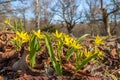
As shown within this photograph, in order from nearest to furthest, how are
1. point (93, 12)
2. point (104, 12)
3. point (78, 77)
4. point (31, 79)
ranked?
point (31, 79) → point (78, 77) → point (104, 12) → point (93, 12)

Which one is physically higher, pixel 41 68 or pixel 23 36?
pixel 23 36

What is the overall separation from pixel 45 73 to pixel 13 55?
404mm

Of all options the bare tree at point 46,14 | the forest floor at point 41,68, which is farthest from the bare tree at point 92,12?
the forest floor at point 41,68

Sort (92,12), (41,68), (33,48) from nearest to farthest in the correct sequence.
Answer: (33,48) < (41,68) < (92,12)

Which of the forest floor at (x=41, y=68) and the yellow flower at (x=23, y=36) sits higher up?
the yellow flower at (x=23, y=36)

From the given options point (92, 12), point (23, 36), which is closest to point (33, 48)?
point (23, 36)

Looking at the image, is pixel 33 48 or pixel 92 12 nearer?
pixel 33 48

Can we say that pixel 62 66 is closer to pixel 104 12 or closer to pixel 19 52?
pixel 19 52

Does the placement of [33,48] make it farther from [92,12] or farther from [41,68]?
[92,12]

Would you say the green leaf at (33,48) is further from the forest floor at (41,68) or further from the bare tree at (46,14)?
the bare tree at (46,14)

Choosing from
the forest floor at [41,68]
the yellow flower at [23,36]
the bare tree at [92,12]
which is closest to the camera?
the forest floor at [41,68]

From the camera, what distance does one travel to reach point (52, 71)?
1887 mm

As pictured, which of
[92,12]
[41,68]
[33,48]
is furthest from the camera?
[92,12]

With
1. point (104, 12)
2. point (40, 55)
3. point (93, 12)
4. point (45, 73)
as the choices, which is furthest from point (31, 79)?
point (93, 12)
